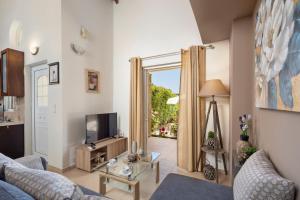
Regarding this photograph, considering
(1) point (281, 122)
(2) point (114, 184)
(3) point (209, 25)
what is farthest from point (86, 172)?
(3) point (209, 25)

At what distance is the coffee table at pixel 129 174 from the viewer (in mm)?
1806

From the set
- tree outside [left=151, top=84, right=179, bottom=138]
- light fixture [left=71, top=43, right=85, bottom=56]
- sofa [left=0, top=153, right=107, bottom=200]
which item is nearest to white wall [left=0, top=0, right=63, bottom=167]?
light fixture [left=71, top=43, right=85, bottom=56]

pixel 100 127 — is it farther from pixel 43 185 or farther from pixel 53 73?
pixel 43 185

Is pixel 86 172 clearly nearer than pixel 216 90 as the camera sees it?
No

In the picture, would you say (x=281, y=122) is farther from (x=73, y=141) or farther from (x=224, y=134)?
(x=73, y=141)

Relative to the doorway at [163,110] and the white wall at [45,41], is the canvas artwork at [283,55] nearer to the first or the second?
the white wall at [45,41]

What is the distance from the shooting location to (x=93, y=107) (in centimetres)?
342

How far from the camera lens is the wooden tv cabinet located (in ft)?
9.04

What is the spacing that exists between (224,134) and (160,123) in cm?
272

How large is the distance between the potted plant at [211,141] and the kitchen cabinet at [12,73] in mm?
3795

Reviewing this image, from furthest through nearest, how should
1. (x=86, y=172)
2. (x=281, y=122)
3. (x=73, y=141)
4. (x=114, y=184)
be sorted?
(x=73, y=141), (x=86, y=172), (x=114, y=184), (x=281, y=122)

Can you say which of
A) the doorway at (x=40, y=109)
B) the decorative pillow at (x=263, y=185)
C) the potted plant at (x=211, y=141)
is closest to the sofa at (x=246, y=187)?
the decorative pillow at (x=263, y=185)

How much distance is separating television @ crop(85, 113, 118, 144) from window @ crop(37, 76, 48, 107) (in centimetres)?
104

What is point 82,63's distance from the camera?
10.4 ft
